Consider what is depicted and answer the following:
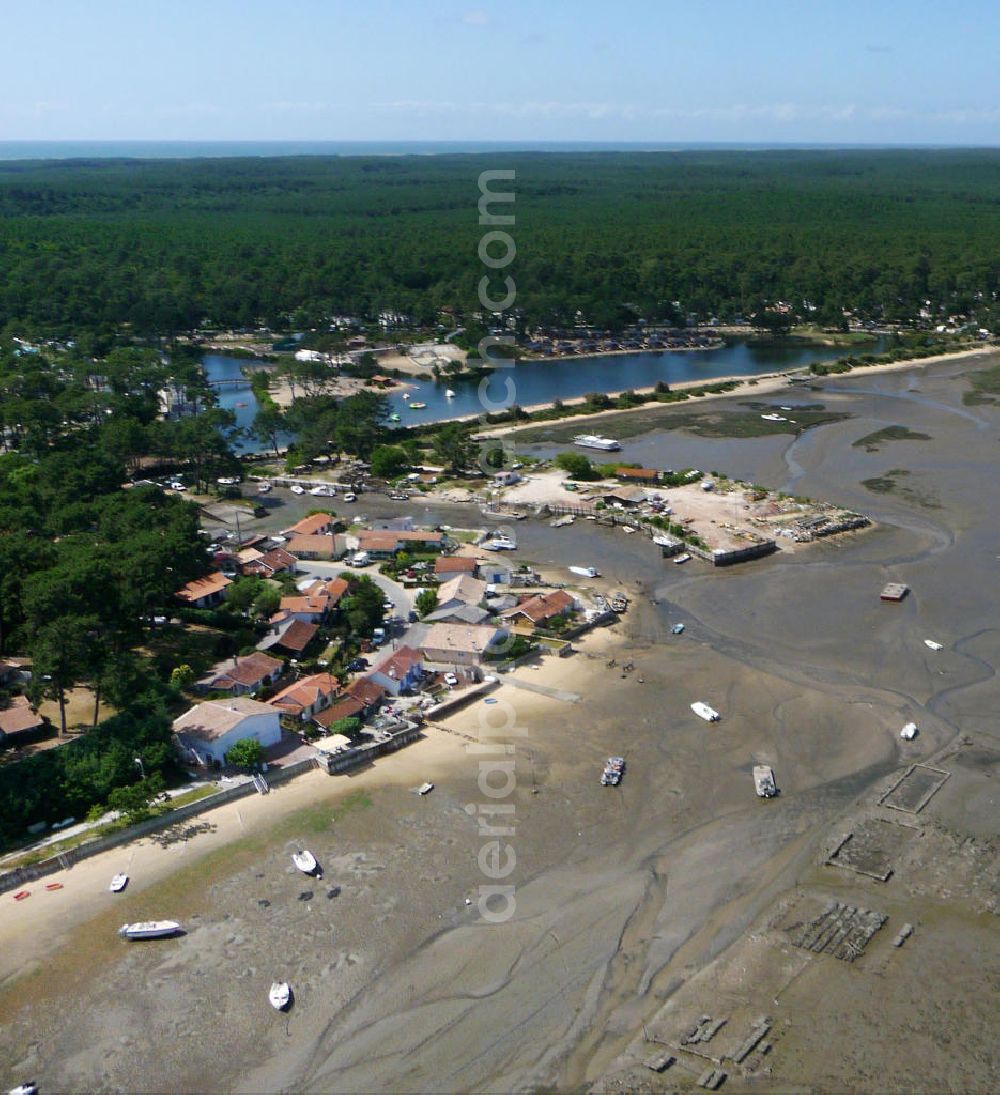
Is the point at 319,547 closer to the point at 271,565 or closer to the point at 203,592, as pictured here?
the point at 271,565

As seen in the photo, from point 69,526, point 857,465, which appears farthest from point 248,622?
point 857,465

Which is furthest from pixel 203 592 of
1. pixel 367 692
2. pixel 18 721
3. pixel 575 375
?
pixel 575 375

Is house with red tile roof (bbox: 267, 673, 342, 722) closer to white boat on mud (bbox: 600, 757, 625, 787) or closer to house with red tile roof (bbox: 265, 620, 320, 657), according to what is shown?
house with red tile roof (bbox: 265, 620, 320, 657)

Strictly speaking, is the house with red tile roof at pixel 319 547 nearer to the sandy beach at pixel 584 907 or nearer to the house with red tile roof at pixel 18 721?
the sandy beach at pixel 584 907

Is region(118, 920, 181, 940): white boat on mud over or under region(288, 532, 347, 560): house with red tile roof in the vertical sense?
over

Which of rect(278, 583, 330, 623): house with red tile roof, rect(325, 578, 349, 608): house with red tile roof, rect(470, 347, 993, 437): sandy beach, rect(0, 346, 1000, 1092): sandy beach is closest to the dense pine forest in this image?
rect(470, 347, 993, 437): sandy beach

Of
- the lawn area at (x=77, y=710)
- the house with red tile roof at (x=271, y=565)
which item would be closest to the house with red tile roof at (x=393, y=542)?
the house with red tile roof at (x=271, y=565)
